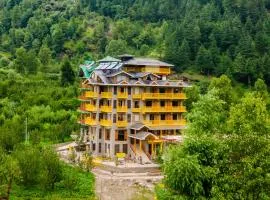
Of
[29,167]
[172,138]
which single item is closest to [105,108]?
[172,138]

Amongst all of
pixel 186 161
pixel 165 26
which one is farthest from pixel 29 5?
pixel 186 161

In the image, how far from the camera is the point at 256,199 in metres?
31.2

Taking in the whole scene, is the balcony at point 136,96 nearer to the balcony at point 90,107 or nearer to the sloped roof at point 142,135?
the sloped roof at point 142,135

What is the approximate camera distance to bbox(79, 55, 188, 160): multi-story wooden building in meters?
60.3

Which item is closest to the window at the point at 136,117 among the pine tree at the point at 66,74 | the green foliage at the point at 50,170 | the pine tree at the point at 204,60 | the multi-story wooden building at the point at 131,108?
the multi-story wooden building at the point at 131,108

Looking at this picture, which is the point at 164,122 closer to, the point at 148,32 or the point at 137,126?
the point at 137,126

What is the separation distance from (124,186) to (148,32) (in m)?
85.1

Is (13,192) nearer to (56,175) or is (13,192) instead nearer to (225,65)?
(56,175)

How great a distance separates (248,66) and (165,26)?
117 ft

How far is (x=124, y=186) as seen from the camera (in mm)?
47406

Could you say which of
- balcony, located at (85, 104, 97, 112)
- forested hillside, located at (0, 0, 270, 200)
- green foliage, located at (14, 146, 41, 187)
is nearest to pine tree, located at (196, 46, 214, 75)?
forested hillside, located at (0, 0, 270, 200)

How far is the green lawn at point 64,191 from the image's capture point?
140 ft

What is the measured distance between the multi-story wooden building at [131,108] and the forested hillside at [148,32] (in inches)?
1434

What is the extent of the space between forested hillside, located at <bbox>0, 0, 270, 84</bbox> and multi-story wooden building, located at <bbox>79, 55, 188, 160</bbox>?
119ft
